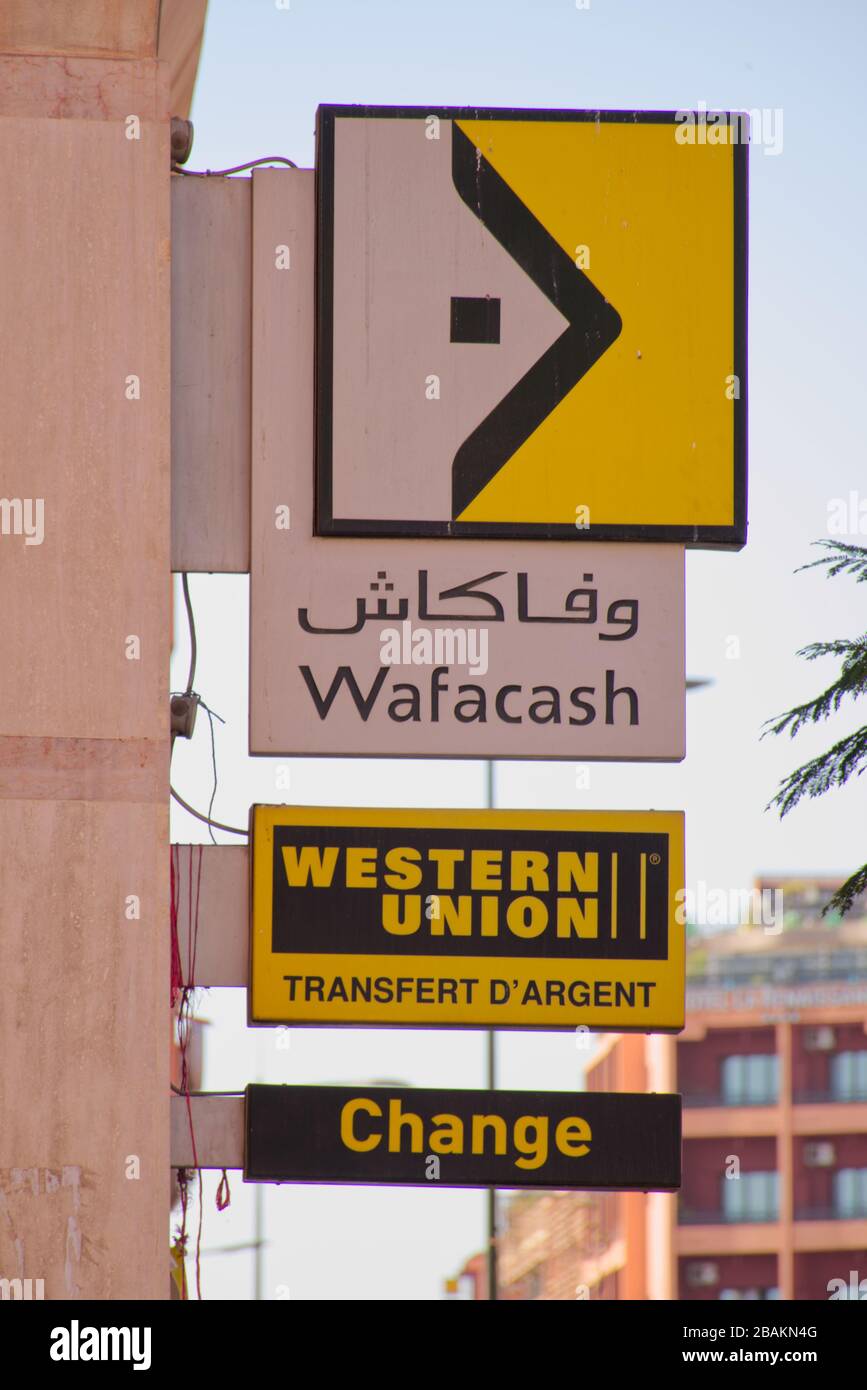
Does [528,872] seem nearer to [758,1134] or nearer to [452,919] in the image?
[452,919]

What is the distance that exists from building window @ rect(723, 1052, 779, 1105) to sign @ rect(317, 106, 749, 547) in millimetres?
68278

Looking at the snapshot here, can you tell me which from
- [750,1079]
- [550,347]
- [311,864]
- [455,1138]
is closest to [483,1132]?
[455,1138]

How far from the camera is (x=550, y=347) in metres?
8.37

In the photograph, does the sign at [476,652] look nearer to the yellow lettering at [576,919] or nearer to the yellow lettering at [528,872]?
the yellow lettering at [528,872]

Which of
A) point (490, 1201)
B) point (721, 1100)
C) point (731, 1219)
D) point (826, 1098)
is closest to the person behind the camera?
point (490, 1201)

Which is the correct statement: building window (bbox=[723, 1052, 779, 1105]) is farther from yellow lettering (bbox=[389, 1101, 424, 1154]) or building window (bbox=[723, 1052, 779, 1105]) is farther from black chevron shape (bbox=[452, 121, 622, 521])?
yellow lettering (bbox=[389, 1101, 424, 1154])

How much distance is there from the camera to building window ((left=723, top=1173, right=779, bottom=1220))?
71.9 metres

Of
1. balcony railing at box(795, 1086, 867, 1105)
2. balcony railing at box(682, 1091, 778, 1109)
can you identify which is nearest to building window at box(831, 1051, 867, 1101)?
balcony railing at box(795, 1086, 867, 1105)

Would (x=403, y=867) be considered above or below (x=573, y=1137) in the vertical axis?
above

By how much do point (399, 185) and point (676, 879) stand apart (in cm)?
297

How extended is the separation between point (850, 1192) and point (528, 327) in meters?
68.1

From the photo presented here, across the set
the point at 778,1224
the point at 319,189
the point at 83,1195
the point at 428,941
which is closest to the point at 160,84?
the point at 319,189
